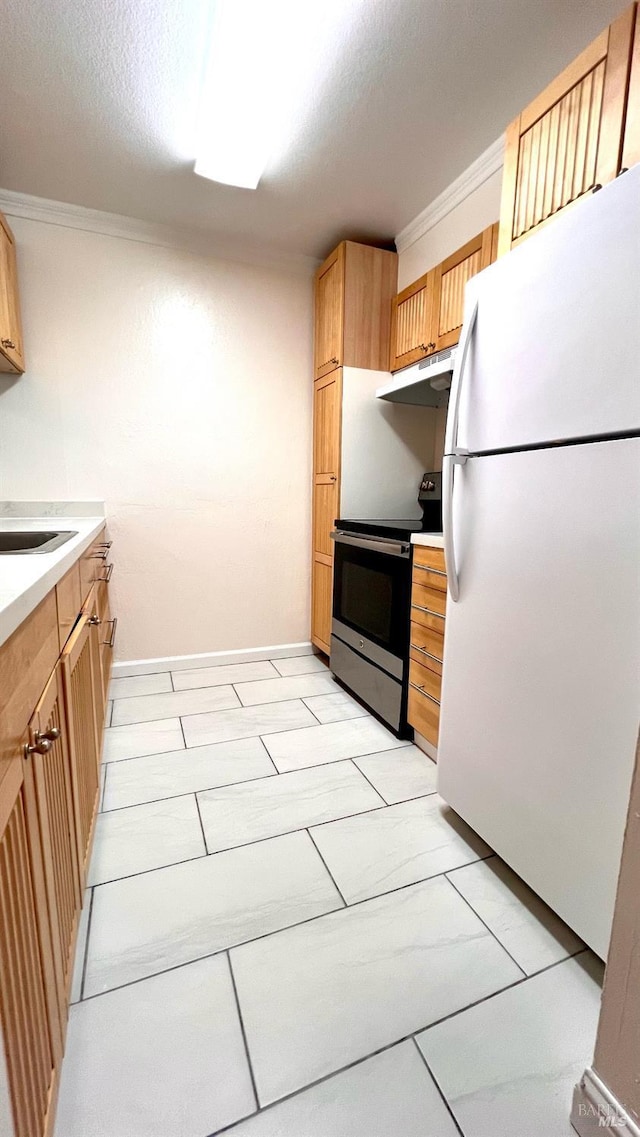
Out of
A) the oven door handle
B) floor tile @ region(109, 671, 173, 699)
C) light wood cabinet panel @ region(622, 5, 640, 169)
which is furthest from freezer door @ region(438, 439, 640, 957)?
floor tile @ region(109, 671, 173, 699)

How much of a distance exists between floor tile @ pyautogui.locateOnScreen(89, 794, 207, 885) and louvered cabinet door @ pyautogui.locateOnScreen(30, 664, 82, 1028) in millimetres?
249

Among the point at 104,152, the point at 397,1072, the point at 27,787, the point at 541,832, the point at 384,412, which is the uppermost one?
the point at 104,152

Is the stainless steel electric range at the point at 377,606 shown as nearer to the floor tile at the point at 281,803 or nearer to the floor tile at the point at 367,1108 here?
the floor tile at the point at 281,803

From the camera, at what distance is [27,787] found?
0.65 metres

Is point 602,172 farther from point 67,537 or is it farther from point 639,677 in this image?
point 67,537

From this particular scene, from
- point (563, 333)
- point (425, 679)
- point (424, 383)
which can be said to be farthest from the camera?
point (424, 383)

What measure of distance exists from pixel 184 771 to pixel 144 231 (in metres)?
2.68

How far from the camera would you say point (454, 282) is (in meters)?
2.05

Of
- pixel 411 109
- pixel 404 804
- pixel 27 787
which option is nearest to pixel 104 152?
pixel 411 109

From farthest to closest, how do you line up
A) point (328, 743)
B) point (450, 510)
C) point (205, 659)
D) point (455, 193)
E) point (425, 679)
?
point (205, 659) → point (455, 193) → point (328, 743) → point (425, 679) → point (450, 510)

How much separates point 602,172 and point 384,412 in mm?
1529

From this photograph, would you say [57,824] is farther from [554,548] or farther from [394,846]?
[554,548]

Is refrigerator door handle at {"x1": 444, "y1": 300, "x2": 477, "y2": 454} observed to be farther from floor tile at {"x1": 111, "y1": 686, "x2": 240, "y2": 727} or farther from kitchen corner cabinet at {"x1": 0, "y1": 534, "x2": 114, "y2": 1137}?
floor tile at {"x1": 111, "y1": 686, "x2": 240, "y2": 727}

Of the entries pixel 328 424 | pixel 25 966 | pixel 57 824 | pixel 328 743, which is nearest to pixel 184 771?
pixel 328 743
